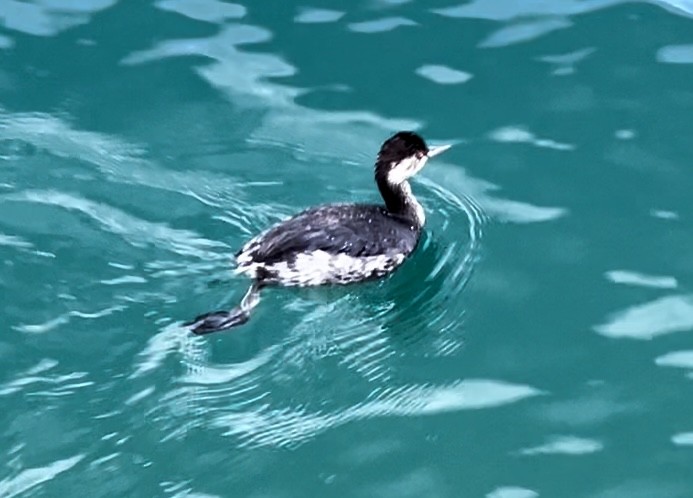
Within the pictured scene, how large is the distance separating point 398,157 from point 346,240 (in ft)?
2.34

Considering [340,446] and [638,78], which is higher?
[638,78]

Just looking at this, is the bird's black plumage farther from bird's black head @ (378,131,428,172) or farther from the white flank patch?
bird's black head @ (378,131,428,172)

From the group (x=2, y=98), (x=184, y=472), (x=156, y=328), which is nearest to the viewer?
(x=184, y=472)

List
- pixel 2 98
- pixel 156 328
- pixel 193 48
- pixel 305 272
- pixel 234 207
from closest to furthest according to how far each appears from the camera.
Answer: pixel 156 328
pixel 305 272
pixel 234 207
pixel 2 98
pixel 193 48

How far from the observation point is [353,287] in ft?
26.7

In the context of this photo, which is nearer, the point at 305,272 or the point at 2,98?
the point at 305,272

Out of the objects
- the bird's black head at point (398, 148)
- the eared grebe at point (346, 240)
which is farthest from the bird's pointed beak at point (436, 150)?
the bird's black head at point (398, 148)

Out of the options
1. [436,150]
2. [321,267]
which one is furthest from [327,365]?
[436,150]

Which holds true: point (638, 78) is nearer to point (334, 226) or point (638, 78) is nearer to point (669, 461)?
point (334, 226)

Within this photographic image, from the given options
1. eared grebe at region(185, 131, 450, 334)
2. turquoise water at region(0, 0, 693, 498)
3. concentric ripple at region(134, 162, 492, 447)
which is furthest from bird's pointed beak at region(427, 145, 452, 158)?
concentric ripple at region(134, 162, 492, 447)

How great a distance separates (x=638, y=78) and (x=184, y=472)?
15.5 feet

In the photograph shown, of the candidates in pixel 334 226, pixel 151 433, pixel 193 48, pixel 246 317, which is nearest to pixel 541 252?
pixel 334 226

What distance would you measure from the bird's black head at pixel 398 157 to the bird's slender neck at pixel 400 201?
0.06ft

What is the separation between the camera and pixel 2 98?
962 cm
